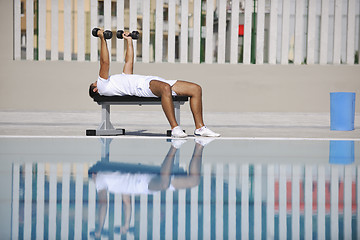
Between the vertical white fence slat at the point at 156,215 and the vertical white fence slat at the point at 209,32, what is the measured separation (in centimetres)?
599

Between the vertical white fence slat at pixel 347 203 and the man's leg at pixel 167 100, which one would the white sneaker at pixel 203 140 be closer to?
the man's leg at pixel 167 100

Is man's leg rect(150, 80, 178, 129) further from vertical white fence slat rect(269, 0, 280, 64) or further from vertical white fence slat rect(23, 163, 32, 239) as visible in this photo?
vertical white fence slat rect(269, 0, 280, 64)

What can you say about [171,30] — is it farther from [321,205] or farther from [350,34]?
[321,205]

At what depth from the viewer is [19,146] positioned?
3.55m

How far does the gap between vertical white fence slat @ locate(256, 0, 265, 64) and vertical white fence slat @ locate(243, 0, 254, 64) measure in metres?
0.11

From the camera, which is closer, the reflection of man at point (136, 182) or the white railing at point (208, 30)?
the reflection of man at point (136, 182)

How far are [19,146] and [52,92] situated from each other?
410cm

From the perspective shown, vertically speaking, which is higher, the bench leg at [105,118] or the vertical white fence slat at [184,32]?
the vertical white fence slat at [184,32]

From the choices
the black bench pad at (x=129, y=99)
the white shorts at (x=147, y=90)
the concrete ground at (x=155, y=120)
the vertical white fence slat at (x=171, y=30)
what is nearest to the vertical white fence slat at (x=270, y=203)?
the black bench pad at (x=129, y=99)

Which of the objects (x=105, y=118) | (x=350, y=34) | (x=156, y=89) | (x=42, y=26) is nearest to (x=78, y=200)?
(x=156, y=89)

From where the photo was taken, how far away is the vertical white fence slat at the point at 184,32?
24.9 ft

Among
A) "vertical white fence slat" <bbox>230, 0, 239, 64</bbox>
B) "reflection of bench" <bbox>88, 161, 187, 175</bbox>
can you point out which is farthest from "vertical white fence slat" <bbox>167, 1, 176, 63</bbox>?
"reflection of bench" <bbox>88, 161, 187, 175</bbox>

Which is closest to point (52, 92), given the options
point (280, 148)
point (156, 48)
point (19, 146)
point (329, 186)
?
point (156, 48)

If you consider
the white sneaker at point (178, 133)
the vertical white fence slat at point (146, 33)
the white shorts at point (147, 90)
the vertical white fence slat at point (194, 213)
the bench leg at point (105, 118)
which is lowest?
the vertical white fence slat at point (194, 213)
